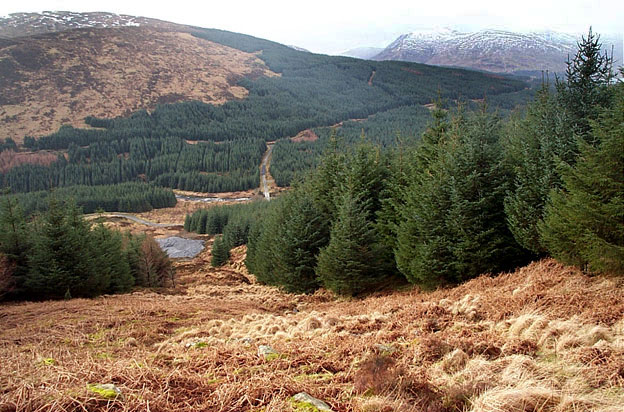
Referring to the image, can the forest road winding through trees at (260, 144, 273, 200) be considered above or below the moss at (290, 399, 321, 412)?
below

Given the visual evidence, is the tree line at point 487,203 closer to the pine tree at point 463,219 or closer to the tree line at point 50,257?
the pine tree at point 463,219

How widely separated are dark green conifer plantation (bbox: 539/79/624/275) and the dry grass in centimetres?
89

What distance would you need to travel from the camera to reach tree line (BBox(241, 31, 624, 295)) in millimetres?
10992

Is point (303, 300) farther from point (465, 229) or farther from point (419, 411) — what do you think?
point (419, 411)

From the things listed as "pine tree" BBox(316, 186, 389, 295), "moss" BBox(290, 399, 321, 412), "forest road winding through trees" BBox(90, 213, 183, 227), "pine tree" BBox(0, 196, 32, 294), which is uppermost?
"moss" BBox(290, 399, 321, 412)

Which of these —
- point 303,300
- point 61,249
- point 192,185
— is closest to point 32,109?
point 192,185

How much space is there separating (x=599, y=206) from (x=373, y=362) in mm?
9643

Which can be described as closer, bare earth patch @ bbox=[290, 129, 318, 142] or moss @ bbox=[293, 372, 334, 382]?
moss @ bbox=[293, 372, 334, 382]

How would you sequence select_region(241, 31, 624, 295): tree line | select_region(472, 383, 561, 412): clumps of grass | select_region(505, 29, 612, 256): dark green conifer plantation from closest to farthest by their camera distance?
select_region(472, 383, 561, 412): clumps of grass → select_region(241, 31, 624, 295): tree line → select_region(505, 29, 612, 256): dark green conifer plantation

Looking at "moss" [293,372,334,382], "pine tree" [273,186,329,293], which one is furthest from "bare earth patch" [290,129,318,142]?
"moss" [293,372,334,382]

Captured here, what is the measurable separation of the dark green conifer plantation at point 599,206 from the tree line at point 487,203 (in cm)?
4

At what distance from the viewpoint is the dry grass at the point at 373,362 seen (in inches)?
161

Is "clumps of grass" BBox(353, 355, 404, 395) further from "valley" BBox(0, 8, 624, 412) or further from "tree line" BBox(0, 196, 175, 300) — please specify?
"tree line" BBox(0, 196, 175, 300)

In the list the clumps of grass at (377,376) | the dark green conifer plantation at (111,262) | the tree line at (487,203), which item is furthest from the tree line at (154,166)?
the clumps of grass at (377,376)
